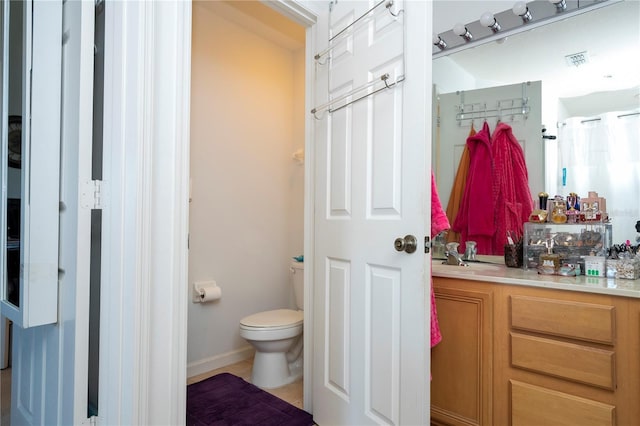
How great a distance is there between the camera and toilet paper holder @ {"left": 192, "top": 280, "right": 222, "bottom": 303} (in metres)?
2.27

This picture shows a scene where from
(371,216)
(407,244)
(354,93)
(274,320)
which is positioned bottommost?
(274,320)

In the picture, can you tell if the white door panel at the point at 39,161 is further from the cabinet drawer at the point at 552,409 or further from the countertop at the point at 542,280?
the cabinet drawer at the point at 552,409

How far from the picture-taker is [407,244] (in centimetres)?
124

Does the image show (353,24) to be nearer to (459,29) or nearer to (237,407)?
(459,29)

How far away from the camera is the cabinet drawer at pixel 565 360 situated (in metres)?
1.21

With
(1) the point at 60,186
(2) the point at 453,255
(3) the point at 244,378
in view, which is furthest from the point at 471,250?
(1) the point at 60,186

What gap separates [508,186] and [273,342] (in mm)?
1594

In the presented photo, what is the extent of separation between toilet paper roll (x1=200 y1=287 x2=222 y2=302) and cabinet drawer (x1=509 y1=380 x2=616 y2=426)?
172 centimetres

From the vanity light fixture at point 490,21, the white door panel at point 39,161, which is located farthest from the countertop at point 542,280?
the white door panel at point 39,161

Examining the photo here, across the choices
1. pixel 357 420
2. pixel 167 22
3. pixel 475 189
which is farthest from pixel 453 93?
pixel 357 420

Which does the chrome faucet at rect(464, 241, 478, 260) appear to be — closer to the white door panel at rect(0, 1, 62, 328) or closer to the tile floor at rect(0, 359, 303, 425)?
the tile floor at rect(0, 359, 303, 425)

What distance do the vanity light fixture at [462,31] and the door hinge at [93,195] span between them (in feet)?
6.36

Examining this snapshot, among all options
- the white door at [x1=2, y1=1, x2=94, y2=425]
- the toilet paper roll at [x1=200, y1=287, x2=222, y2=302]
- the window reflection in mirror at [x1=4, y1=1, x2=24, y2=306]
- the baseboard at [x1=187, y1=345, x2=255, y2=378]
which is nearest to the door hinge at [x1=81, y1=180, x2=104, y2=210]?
the white door at [x1=2, y1=1, x2=94, y2=425]

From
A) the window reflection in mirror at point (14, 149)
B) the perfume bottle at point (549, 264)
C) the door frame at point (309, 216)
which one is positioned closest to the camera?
the window reflection in mirror at point (14, 149)
